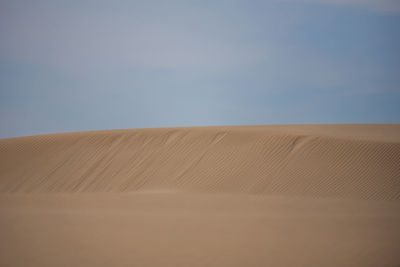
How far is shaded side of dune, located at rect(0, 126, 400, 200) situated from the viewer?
38.5ft

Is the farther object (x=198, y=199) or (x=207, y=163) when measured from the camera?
(x=207, y=163)

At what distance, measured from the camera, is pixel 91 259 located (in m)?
4.62

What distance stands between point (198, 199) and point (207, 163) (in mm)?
3354

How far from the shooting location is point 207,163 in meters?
13.5

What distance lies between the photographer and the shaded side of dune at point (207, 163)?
1173 cm

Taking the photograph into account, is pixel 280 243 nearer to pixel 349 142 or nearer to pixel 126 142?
pixel 349 142

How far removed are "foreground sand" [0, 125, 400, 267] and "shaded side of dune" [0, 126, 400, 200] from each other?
50 millimetres

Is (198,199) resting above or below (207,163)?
below

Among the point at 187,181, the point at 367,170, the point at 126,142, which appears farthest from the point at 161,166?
the point at 367,170

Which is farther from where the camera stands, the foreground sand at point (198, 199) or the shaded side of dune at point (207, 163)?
the shaded side of dune at point (207, 163)

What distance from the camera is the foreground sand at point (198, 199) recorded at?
16.1 ft

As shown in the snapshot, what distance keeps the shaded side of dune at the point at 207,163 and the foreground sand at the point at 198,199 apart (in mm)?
50

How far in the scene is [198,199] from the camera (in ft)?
33.7

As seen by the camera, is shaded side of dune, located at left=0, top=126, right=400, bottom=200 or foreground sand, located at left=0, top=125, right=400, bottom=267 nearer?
foreground sand, located at left=0, top=125, right=400, bottom=267
